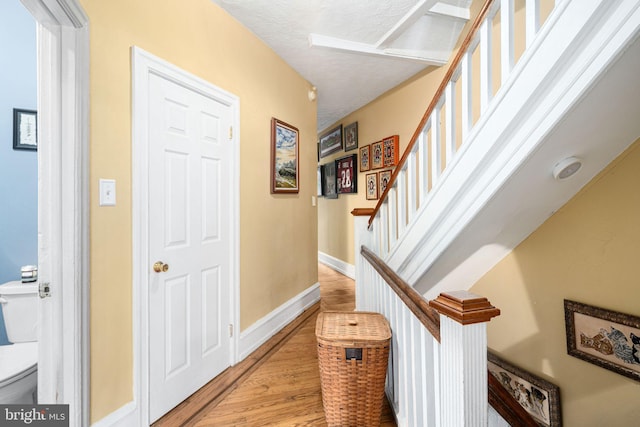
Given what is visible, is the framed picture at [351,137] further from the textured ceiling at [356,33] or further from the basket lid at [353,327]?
the basket lid at [353,327]

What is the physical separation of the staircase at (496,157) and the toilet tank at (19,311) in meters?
1.93

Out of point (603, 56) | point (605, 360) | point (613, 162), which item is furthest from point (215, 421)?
point (613, 162)

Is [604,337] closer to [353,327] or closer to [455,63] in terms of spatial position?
[353,327]

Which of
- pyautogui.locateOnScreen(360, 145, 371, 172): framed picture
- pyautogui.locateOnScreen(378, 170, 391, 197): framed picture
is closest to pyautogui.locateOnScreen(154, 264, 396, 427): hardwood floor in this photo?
pyautogui.locateOnScreen(378, 170, 391, 197): framed picture

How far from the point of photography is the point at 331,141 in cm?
530

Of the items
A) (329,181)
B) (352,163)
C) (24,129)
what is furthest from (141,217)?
(329,181)

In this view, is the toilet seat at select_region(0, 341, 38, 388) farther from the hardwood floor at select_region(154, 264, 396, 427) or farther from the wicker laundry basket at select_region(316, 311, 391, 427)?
the wicker laundry basket at select_region(316, 311, 391, 427)

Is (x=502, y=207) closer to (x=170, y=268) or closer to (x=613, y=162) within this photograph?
(x=613, y=162)

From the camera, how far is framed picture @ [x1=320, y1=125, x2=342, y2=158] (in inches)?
198

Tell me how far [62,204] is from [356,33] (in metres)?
2.36

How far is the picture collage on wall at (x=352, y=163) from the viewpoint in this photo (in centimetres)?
380

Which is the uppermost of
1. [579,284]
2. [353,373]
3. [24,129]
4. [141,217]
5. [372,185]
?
[24,129]

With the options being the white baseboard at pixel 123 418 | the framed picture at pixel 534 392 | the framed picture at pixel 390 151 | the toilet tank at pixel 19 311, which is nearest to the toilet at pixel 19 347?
the toilet tank at pixel 19 311

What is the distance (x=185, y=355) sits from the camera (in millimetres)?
1801
